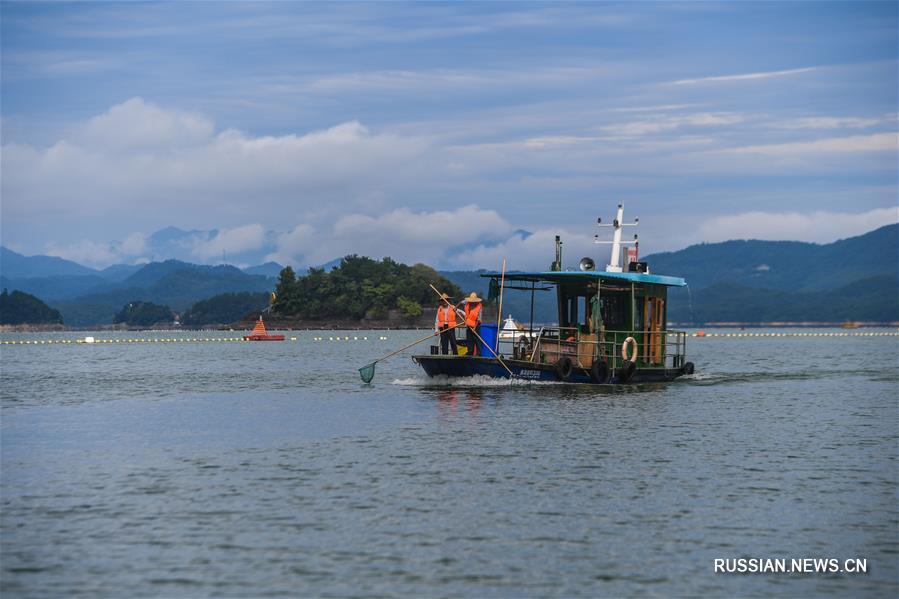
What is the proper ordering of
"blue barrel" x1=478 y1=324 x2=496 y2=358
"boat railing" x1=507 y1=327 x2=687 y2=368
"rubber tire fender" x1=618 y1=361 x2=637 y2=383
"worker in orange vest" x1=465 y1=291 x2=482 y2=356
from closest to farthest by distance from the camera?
"worker in orange vest" x1=465 y1=291 x2=482 y2=356 < "blue barrel" x1=478 y1=324 x2=496 y2=358 < "boat railing" x1=507 y1=327 x2=687 y2=368 < "rubber tire fender" x1=618 y1=361 x2=637 y2=383

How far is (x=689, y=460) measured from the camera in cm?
2927

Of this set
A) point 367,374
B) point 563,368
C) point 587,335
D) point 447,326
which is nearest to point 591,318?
point 587,335

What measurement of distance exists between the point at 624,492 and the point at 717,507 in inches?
88.5

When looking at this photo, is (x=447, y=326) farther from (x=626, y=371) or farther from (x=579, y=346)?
(x=626, y=371)

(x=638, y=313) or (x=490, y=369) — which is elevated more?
(x=638, y=313)

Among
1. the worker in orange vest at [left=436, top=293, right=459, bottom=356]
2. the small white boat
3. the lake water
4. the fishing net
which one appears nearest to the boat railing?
the small white boat

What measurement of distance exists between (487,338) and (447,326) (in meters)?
2.00

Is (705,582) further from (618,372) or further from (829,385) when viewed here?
(829,385)

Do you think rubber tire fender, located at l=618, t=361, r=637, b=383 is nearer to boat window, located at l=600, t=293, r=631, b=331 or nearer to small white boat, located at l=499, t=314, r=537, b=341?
boat window, located at l=600, t=293, r=631, b=331

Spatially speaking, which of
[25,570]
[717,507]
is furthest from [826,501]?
[25,570]

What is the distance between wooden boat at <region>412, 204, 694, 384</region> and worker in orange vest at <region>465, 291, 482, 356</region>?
69cm

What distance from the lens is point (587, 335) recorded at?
49469 millimetres

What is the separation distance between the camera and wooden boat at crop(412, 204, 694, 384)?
155 feet

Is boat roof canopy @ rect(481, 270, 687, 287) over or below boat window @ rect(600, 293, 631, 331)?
over
